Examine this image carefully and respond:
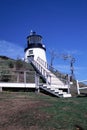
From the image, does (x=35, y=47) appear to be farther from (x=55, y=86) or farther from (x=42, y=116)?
(x=42, y=116)

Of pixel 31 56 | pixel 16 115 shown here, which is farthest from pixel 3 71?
pixel 31 56

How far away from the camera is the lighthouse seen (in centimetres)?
5025

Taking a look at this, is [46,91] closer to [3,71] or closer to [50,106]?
[3,71]

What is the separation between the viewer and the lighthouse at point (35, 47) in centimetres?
5025

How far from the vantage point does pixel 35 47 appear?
50.5 metres

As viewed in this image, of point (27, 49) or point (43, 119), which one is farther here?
point (27, 49)

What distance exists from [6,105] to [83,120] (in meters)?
4.69

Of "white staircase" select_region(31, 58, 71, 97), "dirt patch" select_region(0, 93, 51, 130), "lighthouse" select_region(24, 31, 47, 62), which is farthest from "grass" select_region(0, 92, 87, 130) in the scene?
"lighthouse" select_region(24, 31, 47, 62)

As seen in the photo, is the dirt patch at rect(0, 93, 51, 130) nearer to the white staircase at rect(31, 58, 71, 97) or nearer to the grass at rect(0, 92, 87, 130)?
the grass at rect(0, 92, 87, 130)

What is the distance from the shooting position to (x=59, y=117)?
13.5 m

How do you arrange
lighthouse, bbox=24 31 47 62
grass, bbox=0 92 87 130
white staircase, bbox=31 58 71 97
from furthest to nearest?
lighthouse, bbox=24 31 47 62 → white staircase, bbox=31 58 71 97 → grass, bbox=0 92 87 130

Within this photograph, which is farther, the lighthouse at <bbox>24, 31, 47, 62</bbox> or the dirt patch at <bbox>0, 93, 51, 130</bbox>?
the lighthouse at <bbox>24, 31, 47, 62</bbox>

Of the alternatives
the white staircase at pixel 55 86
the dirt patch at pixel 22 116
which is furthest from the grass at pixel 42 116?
the white staircase at pixel 55 86

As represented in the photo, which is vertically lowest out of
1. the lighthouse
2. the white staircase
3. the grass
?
the grass
